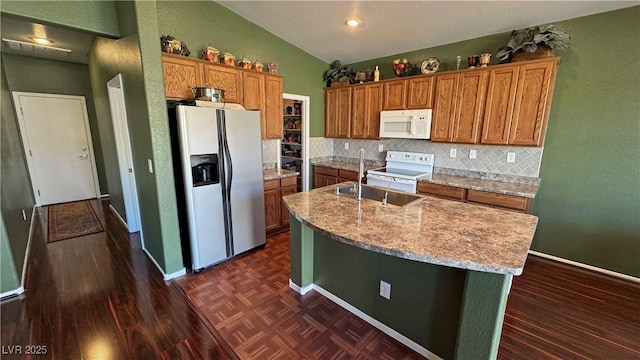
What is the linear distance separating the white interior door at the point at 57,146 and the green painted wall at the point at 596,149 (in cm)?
717

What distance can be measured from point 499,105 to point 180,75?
351cm

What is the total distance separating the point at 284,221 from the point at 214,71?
216cm

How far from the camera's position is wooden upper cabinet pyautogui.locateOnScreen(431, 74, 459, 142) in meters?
3.26

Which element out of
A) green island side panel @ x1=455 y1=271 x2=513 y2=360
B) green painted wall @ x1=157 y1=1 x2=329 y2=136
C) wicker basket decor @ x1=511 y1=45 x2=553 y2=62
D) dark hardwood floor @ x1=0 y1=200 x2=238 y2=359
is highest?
green painted wall @ x1=157 y1=1 x2=329 y2=136

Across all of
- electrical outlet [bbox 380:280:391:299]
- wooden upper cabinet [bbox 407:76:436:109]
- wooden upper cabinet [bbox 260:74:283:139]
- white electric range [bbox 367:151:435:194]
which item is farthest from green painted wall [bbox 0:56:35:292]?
wooden upper cabinet [bbox 407:76:436:109]

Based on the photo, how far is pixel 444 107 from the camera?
3.35 metres

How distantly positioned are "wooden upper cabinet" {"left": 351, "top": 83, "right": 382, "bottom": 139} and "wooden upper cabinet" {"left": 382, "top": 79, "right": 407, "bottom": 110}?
11 cm

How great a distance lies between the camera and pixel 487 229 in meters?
1.61

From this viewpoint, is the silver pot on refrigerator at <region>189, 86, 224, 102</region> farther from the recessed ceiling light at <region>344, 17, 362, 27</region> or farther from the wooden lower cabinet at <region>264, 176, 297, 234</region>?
the recessed ceiling light at <region>344, 17, 362, 27</region>

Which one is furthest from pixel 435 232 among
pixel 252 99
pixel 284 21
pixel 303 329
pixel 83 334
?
pixel 284 21

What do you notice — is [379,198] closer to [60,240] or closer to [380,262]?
[380,262]

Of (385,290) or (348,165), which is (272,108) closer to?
(348,165)

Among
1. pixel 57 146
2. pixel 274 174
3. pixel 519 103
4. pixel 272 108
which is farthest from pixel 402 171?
pixel 57 146

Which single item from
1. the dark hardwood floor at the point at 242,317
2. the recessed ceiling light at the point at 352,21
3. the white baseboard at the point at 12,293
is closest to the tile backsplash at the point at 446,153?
the dark hardwood floor at the point at 242,317
